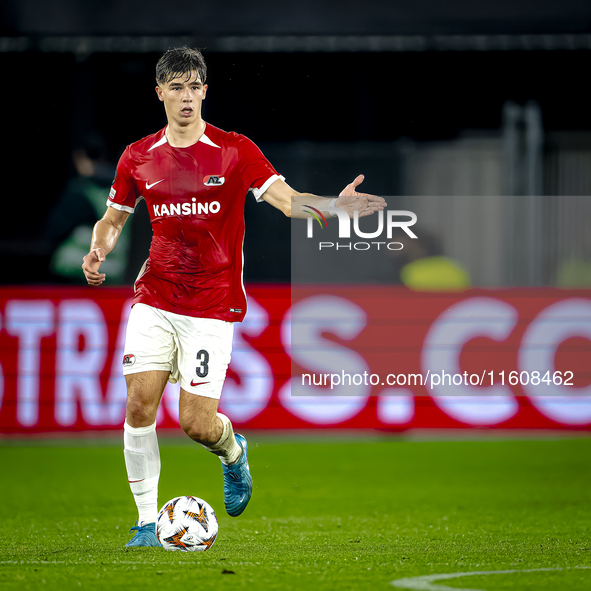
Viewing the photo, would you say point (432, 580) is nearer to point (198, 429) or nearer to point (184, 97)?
point (198, 429)

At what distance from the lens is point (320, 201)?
181 inches

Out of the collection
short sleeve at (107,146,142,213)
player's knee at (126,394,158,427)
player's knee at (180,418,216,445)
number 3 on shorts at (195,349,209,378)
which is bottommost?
player's knee at (180,418,216,445)

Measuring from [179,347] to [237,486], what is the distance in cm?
75

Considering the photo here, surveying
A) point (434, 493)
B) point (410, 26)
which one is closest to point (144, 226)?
point (410, 26)

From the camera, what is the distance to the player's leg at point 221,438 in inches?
180

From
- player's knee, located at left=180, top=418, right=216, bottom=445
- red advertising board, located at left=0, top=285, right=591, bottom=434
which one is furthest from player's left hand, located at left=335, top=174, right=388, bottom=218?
red advertising board, located at left=0, top=285, right=591, bottom=434

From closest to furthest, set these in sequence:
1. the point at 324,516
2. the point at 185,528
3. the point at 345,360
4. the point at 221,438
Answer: the point at 185,528 → the point at 221,438 → the point at 324,516 → the point at 345,360

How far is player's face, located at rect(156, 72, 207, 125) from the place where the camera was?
15.4 ft

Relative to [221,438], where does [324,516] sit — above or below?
below

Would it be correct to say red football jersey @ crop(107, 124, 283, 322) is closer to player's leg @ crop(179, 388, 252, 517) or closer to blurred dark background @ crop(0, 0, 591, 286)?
Answer: player's leg @ crop(179, 388, 252, 517)

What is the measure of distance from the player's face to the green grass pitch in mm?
1875

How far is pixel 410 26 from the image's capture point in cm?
959

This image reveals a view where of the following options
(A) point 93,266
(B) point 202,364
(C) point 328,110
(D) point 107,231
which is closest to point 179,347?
(B) point 202,364

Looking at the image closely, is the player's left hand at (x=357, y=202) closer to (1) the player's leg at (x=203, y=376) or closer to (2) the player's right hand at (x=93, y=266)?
(1) the player's leg at (x=203, y=376)
